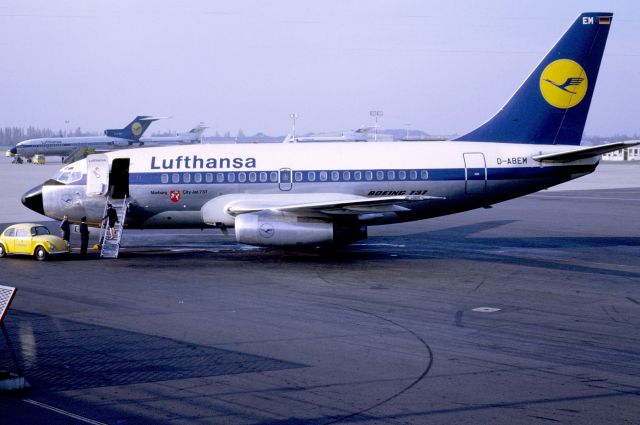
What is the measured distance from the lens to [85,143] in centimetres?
11588

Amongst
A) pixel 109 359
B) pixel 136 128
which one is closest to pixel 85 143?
pixel 136 128

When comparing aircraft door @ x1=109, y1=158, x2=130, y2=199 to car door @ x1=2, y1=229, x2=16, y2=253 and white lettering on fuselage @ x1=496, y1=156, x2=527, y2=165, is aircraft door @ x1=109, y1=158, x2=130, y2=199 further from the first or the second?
white lettering on fuselage @ x1=496, y1=156, x2=527, y2=165

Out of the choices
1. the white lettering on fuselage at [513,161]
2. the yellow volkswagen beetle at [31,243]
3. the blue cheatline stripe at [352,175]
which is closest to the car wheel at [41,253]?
the yellow volkswagen beetle at [31,243]

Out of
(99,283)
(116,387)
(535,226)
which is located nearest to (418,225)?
(535,226)

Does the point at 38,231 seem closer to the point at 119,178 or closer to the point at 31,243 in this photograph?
the point at 31,243

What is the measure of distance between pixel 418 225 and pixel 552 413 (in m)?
29.9

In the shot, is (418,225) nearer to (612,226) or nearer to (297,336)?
(612,226)

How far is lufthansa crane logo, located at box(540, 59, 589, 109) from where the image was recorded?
3008cm

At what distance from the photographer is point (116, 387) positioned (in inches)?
517

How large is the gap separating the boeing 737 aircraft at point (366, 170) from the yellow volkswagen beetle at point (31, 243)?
Answer: 6.10 feet

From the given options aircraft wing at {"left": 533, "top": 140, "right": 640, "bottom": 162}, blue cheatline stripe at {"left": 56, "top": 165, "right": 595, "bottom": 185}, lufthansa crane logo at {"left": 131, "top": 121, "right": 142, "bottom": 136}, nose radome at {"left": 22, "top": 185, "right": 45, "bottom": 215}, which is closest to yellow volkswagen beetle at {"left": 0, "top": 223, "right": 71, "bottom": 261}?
nose radome at {"left": 22, "top": 185, "right": 45, "bottom": 215}

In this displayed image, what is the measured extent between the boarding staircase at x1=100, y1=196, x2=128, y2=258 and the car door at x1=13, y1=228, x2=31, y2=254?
2745 millimetres

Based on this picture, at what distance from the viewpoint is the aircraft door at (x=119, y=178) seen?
2986cm

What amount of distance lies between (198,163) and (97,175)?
4.22 m
